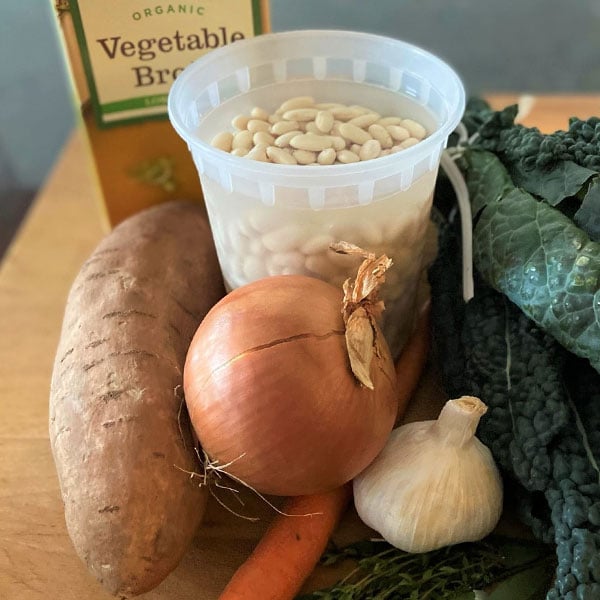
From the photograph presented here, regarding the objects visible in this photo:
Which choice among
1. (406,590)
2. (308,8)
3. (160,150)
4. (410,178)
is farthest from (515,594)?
(308,8)

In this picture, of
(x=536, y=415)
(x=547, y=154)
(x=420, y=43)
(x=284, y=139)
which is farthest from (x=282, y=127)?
(x=420, y=43)

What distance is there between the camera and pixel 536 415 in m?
0.64

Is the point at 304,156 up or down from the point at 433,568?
up

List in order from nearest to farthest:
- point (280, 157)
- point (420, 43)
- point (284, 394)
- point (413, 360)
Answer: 1. point (284, 394)
2. point (280, 157)
3. point (413, 360)
4. point (420, 43)

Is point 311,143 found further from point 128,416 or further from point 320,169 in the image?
point 128,416

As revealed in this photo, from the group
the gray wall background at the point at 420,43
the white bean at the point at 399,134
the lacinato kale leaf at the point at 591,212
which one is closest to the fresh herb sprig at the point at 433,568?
the lacinato kale leaf at the point at 591,212

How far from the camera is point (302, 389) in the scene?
57 centimetres

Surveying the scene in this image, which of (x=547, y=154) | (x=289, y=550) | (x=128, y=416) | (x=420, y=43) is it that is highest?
(x=547, y=154)

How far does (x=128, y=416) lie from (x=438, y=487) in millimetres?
267

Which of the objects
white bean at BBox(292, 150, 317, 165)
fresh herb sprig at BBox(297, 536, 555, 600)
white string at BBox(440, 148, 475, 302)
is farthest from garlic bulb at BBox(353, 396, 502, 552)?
white bean at BBox(292, 150, 317, 165)

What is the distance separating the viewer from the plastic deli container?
0.64 metres

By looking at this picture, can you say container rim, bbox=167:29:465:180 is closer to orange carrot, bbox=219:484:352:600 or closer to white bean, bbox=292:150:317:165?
white bean, bbox=292:150:317:165

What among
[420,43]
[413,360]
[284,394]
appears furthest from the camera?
[420,43]

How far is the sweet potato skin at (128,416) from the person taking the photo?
0.58m
